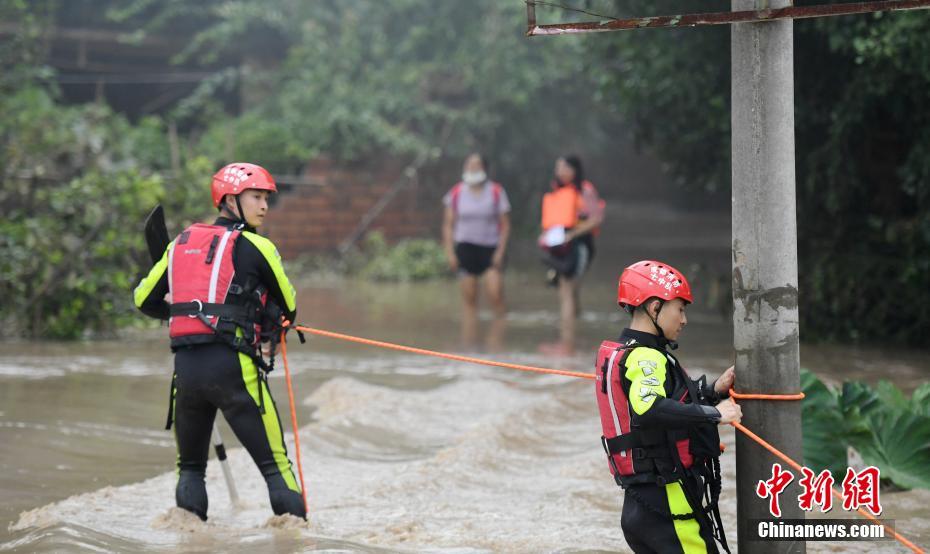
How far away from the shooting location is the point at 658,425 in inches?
174

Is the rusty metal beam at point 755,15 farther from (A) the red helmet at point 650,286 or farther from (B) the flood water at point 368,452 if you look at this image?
(B) the flood water at point 368,452

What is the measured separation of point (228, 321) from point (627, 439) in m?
2.17

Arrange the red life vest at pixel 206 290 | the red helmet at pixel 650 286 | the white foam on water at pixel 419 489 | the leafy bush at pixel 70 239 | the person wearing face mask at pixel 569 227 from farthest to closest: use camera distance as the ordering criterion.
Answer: the person wearing face mask at pixel 569 227, the leafy bush at pixel 70 239, the white foam on water at pixel 419 489, the red life vest at pixel 206 290, the red helmet at pixel 650 286

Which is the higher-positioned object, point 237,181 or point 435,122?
point 435,122

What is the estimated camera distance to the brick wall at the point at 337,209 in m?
20.5

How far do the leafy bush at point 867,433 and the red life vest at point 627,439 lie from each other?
2.15m

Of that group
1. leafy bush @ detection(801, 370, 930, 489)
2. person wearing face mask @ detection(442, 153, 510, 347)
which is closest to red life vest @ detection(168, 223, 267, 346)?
leafy bush @ detection(801, 370, 930, 489)

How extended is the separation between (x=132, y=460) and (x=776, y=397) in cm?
483

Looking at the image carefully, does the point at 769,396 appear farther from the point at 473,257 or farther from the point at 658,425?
the point at 473,257

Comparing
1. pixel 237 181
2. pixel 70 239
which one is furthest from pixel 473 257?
pixel 237 181

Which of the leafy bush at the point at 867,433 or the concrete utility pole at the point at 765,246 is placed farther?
the leafy bush at the point at 867,433

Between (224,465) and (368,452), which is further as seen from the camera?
(368,452)

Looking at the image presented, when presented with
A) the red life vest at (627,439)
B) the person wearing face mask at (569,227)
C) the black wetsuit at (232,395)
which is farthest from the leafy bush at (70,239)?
the red life vest at (627,439)

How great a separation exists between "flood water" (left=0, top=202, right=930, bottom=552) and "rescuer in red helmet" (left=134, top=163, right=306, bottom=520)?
0.40 m
